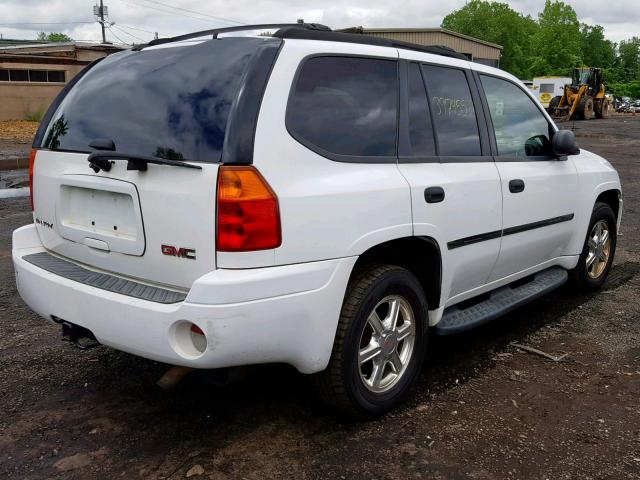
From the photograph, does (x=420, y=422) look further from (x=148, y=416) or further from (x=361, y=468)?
(x=148, y=416)

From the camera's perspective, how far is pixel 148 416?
326cm

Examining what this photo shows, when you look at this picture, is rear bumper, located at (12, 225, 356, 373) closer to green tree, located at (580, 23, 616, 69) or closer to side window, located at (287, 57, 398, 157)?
side window, located at (287, 57, 398, 157)

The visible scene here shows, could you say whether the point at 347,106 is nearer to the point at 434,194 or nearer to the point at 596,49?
the point at 434,194

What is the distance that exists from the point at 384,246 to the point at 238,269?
89 cm

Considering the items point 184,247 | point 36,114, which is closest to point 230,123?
point 184,247

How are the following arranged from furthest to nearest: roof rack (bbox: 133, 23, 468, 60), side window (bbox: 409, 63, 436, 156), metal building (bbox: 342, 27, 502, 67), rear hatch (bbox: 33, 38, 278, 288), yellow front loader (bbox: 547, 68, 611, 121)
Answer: yellow front loader (bbox: 547, 68, 611, 121), metal building (bbox: 342, 27, 502, 67), side window (bbox: 409, 63, 436, 156), roof rack (bbox: 133, 23, 468, 60), rear hatch (bbox: 33, 38, 278, 288)

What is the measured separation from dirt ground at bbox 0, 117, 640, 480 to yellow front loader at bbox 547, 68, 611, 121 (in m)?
37.0

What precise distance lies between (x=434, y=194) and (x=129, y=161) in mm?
1521

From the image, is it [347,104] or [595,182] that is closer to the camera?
[347,104]

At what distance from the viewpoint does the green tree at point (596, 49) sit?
4259 inches

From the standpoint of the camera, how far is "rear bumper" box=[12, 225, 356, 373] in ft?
8.34

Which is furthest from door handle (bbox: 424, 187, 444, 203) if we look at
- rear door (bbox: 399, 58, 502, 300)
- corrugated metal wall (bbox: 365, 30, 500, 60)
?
corrugated metal wall (bbox: 365, 30, 500, 60)

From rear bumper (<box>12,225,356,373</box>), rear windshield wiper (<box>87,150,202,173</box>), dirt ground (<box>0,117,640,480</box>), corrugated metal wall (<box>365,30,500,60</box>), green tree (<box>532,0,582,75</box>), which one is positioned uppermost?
green tree (<box>532,0,582,75</box>)

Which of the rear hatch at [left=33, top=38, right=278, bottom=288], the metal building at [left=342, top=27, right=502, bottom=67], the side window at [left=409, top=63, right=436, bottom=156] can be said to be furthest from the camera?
the metal building at [left=342, top=27, right=502, bottom=67]
